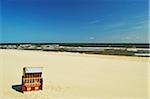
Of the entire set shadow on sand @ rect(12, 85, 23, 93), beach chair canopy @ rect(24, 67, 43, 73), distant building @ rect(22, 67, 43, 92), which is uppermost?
beach chair canopy @ rect(24, 67, 43, 73)

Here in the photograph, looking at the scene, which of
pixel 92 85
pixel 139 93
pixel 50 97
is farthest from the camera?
pixel 92 85

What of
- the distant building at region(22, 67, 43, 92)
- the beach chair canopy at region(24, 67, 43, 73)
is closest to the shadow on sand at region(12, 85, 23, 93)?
the distant building at region(22, 67, 43, 92)

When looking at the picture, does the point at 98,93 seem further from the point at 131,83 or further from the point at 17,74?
the point at 17,74

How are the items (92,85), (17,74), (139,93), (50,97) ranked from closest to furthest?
1. (50,97)
2. (139,93)
3. (92,85)
4. (17,74)

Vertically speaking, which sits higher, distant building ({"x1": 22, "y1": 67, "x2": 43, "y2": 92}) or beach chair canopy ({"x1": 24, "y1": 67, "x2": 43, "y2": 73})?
beach chair canopy ({"x1": 24, "y1": 67, "x2": 43, "y2": 73})

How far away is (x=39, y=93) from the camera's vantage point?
769cm

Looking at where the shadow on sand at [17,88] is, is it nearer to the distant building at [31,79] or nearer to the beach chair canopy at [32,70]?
the distant building at [31,79]

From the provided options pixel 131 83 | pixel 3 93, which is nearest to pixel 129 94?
pixel 131 83

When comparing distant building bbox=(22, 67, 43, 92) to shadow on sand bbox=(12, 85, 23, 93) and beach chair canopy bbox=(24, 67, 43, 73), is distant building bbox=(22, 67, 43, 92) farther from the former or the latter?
shadow on sand bbox=(12, 85, 23, 93)

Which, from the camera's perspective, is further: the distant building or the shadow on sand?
the shadow on sand

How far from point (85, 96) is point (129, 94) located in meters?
1.38

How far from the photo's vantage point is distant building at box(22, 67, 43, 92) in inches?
308

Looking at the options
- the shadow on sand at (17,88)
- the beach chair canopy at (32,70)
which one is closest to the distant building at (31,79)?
the beach chair canopy at (32,70)

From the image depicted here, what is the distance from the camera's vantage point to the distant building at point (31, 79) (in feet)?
25.6
